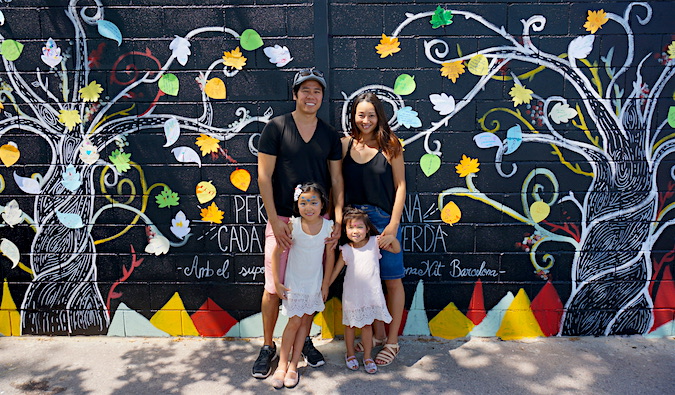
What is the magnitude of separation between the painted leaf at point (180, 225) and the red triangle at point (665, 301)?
3.41 m

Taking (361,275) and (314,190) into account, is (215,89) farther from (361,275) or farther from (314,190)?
(361,275)

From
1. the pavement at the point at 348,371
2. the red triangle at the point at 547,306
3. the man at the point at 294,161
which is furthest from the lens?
the red triangle at the point at 547,306

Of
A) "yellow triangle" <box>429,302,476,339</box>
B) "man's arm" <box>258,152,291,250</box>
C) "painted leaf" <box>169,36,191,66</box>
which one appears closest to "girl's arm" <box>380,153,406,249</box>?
"man's arm" <box>258,152,291,250</box>

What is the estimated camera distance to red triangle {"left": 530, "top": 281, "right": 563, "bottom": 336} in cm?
369

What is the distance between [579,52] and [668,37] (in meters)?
0.61

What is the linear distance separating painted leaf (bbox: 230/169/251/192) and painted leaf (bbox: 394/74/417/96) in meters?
1.20

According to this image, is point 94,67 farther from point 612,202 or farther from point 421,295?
point 612,202

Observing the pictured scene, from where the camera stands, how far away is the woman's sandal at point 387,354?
3330 millimetres

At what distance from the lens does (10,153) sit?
143 inches

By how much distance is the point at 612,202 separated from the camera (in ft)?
11.8

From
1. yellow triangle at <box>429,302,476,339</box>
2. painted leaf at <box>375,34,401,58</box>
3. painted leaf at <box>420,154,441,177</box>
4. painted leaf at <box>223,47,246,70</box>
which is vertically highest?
painted leaf at <box>375,34,401,58</box>

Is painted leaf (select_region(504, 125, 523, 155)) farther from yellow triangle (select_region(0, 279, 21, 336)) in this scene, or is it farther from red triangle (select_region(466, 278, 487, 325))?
yellow triangle (select_region(0, 279, 21, 336))

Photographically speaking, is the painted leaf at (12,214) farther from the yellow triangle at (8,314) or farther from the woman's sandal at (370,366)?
the woman's sandal at (370,366)

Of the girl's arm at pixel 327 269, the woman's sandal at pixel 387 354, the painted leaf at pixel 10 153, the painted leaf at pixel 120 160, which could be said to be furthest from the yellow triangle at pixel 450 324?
the painted leaf at pixel 10 153
